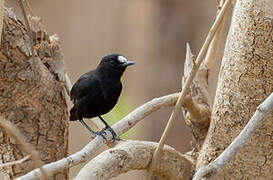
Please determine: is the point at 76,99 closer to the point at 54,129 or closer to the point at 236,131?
the point at 54,129

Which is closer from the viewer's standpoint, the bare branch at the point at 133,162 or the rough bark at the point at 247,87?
the bare branch at the point at 133,162

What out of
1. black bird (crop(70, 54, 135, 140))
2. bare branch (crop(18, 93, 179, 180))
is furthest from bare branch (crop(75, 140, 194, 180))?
black bird (crop(70, 54, 135, 140))

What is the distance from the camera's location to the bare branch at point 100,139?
187 cm

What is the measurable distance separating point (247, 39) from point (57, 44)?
1081 mm

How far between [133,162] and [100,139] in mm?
402

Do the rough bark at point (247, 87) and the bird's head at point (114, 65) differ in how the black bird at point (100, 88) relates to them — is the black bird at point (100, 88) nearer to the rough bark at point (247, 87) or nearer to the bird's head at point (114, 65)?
the bird's head at point (114, 65)

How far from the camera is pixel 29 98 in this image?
2947 millimetres

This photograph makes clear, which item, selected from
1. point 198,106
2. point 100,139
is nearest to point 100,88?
point 198,106

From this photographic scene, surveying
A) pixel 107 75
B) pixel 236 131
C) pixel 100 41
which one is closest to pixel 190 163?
pixel 236 131

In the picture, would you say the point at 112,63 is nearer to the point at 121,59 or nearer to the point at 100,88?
the point at 121,59

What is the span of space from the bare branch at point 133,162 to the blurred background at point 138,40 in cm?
87

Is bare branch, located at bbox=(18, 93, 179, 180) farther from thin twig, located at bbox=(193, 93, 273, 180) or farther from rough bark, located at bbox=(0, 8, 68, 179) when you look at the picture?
thin twig, located at bbox=(193, 93, 273, 180)

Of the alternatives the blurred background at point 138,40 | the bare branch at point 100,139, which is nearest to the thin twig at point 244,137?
the bare branch at point 100,139

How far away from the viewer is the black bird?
11.6 feet
